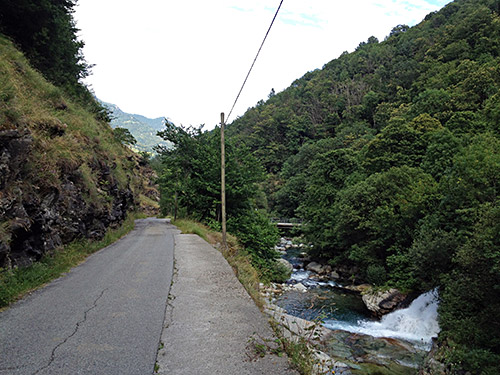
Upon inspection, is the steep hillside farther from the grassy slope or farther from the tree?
the tree

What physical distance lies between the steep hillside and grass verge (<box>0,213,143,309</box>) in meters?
0.23

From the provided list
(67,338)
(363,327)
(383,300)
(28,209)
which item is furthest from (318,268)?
(67,338)

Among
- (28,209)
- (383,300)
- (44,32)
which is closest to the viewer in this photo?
(28,209)

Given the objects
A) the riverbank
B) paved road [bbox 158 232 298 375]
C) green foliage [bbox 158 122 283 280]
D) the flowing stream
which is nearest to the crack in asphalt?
paved road [bbox 158 232 298 375]

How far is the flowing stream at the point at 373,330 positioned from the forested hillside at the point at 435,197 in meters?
1.38

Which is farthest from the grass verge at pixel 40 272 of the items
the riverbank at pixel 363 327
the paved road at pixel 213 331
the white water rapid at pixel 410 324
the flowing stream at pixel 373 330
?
the white water rapid at pixel 410 324

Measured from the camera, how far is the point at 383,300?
63.2 feet

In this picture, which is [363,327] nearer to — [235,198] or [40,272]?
[235,198]

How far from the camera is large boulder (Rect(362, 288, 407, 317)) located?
18641 mm

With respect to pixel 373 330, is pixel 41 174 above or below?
above

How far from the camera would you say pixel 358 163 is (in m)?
37.8

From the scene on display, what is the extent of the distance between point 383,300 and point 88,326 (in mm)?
18759

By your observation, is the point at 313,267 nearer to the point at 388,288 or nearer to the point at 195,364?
the point at 388,288

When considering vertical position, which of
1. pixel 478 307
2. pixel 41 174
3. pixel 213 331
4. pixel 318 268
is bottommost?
pixel 318 268
